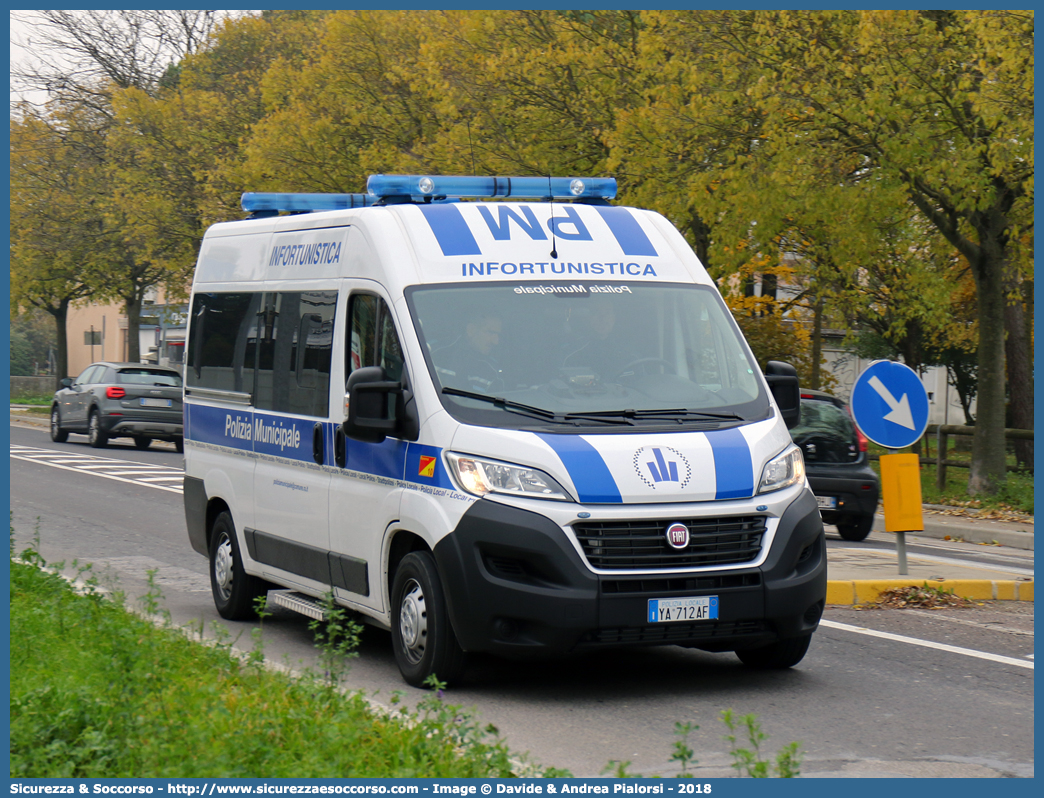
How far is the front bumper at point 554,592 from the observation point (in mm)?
6398

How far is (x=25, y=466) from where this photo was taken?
2286 centimetres

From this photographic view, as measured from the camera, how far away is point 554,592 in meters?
6.40

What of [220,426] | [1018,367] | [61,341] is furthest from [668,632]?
[61,341]

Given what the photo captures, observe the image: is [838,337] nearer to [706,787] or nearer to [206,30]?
[206,30]

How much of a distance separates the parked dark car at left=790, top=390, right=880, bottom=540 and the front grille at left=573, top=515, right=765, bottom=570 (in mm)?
8496

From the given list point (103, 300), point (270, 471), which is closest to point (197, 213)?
point (103, 300)

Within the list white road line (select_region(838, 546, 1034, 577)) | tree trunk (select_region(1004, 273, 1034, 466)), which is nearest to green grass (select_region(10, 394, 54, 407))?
tree trunk (select_region(1004, 273, 1034, 466))

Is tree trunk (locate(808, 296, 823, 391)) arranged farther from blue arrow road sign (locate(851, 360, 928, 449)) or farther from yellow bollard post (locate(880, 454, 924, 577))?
yellow bollard post (locate(880, 454, 924, 577))

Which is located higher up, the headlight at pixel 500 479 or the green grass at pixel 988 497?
the headlight at pixel 500 479

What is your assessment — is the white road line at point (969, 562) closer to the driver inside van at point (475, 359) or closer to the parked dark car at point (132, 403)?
the driver inside van at point (475, 359)

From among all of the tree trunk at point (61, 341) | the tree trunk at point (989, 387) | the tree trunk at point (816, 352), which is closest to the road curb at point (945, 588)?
the tree trunk at point (989, 387)

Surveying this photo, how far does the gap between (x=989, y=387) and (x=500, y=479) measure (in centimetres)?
1490

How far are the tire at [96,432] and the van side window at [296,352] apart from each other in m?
20.5

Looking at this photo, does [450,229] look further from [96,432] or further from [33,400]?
[33,400]
